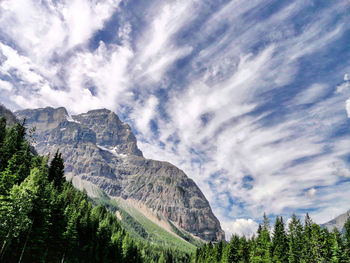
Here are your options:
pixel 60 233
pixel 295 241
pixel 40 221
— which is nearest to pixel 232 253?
Answer: pixel 295 241

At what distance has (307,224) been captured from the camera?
198 ft

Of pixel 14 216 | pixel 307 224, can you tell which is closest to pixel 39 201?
pixel 14 216

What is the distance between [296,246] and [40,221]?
187ft

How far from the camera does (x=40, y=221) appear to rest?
38.5 m

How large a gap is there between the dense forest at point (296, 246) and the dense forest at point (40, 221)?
41416 mm

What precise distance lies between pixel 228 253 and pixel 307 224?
25.2 metres

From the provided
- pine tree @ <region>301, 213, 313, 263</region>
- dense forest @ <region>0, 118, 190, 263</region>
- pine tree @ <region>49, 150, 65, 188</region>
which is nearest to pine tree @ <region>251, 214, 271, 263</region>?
pine tree @ <region>301, 213, 313, 263</region>

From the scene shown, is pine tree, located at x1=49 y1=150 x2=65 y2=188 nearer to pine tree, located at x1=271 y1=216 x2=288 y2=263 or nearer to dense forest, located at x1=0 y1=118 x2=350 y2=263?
dense forest, located at x1=0 y1=118 x2=350 y2=263

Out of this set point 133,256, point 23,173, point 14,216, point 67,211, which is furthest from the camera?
point 133,256

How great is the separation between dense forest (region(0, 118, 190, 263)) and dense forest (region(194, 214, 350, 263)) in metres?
41.4

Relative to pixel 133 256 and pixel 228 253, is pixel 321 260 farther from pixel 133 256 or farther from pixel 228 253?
pixel 133 256

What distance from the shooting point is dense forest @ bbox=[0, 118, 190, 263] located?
29672 mm

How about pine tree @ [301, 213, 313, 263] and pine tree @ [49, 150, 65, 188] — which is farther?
pine tree @ [49, 150, 65, 188]

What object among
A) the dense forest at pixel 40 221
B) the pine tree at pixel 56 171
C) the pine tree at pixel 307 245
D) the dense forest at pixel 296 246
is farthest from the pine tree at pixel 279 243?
the pine tree at pixel 56 171
